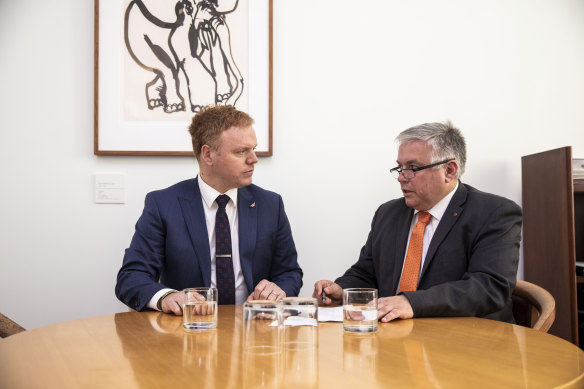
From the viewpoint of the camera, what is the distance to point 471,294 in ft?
5.79

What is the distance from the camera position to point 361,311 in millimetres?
1425

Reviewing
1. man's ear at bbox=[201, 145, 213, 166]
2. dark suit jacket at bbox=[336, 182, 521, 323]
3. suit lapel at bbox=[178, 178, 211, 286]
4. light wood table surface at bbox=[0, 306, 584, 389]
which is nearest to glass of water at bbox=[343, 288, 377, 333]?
light wood table surface at bbox=[0, 306, 584, 389]

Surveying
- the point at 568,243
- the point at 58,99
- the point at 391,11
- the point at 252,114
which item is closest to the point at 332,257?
the point at 252,114

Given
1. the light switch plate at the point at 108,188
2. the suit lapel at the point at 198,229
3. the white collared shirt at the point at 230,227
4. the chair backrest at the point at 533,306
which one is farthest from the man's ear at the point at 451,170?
the light switch plate at the point at 108,188

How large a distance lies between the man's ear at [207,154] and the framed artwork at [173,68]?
1.12ft

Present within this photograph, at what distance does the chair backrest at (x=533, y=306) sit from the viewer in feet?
5.55

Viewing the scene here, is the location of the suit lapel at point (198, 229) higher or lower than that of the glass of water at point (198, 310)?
higher

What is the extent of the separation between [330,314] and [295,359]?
56 cm

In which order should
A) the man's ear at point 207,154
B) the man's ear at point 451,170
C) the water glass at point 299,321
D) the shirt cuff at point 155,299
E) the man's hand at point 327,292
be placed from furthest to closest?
the man's ear at point 207,154
the man's ear at point 451,170
the man's hand at point 327,292
the shirt cuff at point 155,299
the water glass at point 299,321

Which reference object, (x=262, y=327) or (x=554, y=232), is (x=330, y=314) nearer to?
(x=262, y=327)

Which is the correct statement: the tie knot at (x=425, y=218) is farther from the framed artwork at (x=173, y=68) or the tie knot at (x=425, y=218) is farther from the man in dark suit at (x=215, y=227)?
the framed artwork at (x=173, y=68)

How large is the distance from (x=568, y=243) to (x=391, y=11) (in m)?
1.48

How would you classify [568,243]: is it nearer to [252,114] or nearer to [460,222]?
[460,222]

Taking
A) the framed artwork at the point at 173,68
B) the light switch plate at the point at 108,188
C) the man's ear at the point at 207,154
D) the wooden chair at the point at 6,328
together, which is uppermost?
the framed artwork at the point at 173,68
